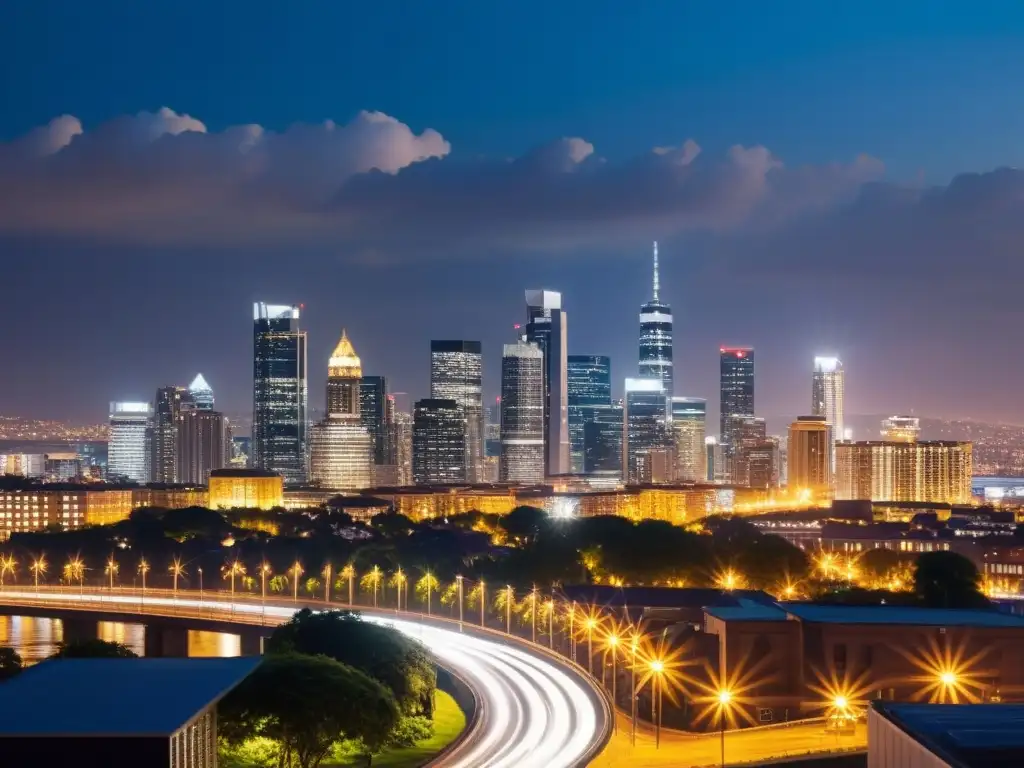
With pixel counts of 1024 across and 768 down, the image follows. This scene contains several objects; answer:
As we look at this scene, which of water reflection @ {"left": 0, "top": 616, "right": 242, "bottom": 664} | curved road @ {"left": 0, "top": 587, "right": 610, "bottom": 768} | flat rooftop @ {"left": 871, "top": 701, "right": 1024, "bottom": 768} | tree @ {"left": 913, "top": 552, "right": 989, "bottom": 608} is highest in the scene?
flat rooftop @ {"left": 871, "top": 701, "right": 1024, "bottom": 768}

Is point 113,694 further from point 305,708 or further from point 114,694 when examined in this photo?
point 305,708

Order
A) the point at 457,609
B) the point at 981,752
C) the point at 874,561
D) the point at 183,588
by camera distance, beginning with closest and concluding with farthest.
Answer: the point at 981,752
the point at 457,609
the point at 183,588
the point at 874,561

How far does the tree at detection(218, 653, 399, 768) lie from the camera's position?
39.0m

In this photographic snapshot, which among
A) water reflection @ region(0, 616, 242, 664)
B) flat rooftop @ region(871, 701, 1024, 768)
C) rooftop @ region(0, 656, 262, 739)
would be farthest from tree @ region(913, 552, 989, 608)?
rooftop @ region(0, 656, 262, 739)

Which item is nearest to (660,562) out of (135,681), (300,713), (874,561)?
(874,561)

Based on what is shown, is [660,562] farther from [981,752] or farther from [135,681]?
[981,752]

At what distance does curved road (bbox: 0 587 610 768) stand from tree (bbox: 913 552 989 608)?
821 inches

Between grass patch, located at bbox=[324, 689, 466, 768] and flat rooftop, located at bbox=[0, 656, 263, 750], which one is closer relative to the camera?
flat rooftop, located at bbox=[0, 656, 263, 750]

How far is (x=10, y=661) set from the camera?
5022cm

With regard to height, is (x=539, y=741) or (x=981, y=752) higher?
(x=981, y=752)

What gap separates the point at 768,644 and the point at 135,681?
839 inches

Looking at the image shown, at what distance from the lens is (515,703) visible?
152 ft

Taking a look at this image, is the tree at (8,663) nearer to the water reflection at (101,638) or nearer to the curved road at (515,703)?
the curved road at (515,703)

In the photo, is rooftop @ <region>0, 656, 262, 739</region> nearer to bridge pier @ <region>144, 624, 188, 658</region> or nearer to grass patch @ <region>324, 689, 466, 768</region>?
grass patch @ <region>324, 689, 466, 768</region>
